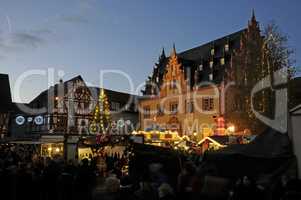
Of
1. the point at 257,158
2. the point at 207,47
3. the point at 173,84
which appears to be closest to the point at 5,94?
the point at 173,84

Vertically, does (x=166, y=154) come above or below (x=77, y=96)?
below

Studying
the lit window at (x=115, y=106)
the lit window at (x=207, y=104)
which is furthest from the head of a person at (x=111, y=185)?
the lit window at (x=115, y=106)

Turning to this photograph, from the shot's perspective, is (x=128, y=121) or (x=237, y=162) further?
A: (x=128, y=121)

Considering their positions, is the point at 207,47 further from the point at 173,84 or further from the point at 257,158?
the point at 257,158

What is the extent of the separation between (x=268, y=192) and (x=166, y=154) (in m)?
3.49

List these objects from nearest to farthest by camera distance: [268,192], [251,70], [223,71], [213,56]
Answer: [268,192] → [251,70] → [223,71] → [213,56]

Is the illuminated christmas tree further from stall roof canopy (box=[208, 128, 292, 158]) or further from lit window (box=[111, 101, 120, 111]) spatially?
lit window (box=[111, 101, 120, 111])

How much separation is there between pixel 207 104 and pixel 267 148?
35.6 meters

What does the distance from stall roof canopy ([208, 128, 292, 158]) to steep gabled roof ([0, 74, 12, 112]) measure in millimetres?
34978

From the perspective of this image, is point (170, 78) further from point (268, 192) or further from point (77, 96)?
point (268, 192)

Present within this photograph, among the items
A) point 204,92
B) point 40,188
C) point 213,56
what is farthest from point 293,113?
point 213,56

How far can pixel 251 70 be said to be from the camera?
108 ft

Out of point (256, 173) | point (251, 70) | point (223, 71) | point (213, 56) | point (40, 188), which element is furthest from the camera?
point (213, 56)

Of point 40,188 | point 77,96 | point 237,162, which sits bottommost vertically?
point 40,188
